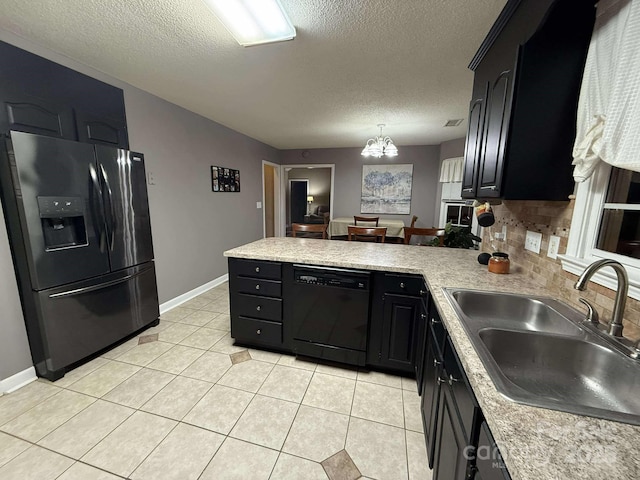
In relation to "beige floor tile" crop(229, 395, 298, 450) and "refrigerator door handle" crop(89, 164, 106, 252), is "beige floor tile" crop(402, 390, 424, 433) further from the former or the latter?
"refrigerator door handle" crop(89, 164, 106, 252)

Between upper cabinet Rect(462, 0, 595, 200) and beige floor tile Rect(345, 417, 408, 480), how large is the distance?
1419 millimetres

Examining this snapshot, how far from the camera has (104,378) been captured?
1881 millimetres

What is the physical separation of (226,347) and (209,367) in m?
0.27

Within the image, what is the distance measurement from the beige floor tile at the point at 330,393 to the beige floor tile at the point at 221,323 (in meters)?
1.14

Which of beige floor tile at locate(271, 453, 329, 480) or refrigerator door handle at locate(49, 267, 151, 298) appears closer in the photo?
beige floor tile at locate(271, 453, 329, 480)

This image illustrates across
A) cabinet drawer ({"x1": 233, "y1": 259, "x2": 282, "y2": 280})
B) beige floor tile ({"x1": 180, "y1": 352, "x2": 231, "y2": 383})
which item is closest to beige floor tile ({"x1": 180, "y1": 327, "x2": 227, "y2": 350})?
beige floor tile ({"x1": 180, "y1": 352, "x2": 231, "y2": 383})

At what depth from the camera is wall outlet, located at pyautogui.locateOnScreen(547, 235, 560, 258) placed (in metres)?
1.29

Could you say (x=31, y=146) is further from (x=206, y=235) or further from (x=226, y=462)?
(x=226, y=462)

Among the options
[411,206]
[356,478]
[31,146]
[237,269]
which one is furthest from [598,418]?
[411,206]

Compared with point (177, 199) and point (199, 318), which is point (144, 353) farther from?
point (177, 199)

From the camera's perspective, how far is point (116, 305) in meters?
2.18

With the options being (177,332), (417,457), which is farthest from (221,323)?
(417,457)

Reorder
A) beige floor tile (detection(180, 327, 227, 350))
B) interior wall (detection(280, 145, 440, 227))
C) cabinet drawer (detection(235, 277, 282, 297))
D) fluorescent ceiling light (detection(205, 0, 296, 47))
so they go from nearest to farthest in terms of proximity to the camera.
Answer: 1. fluorescent ceiling light (detection(205, 0, 296, 47))
2. cabinet drawer (detection(235, 277, 282, 297))
3. beige floor tile (detection(180, 327, 227, 350))
4. interior wall (detection(280, 145, 440, 227))

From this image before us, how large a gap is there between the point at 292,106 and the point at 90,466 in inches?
128
